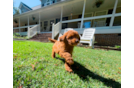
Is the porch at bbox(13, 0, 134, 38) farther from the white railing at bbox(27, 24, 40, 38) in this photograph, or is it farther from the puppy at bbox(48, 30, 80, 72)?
the puppy at bbox(48, 30, 80, 72)

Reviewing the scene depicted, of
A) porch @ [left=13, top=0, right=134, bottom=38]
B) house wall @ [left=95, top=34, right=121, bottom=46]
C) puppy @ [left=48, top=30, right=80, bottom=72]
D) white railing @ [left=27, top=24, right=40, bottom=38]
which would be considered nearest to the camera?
puppy @ [left=48, top=30, right=80, bottom=72]

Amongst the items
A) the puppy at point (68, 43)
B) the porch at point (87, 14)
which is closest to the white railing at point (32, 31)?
the porch at point (87, 14)

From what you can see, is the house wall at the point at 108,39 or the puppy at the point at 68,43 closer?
the puppy at the point at 68,43

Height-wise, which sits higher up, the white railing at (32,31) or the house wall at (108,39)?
the white railing at (32,31)

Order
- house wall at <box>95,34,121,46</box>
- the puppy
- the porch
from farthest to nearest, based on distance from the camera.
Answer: the porch → house wall at <box>95,34,121,46</box> → the puppy

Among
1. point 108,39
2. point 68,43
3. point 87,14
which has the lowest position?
point 68,43

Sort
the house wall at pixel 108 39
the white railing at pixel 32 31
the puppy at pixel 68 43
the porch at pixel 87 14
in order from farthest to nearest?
the white railing at pixel 32 31, the porch at pixel 87 14, the house wall at pixel 108 39, the puppy at pixel 68 43

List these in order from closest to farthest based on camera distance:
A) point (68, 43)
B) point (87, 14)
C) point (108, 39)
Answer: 1. point (68, 43)
2. point (108, 39)
3. point (87, 14)

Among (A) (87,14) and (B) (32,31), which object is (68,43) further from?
(A) (87,14)

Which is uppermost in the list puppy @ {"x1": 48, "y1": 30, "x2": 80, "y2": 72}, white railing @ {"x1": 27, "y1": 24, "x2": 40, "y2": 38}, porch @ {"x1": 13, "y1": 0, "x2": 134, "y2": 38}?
porch @ {"x1": 13, "y1": 0, "x2": 134, "y2": 38}

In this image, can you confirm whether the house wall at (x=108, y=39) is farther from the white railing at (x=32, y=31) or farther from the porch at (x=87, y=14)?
the white railing at (x=32, y=31)

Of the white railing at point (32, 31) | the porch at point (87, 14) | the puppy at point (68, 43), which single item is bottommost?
the puppy at point (68, 43)

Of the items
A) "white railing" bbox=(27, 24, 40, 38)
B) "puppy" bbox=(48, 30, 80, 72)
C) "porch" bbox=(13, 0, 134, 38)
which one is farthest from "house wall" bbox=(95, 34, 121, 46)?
"white railing" bbox=(27, 24, 40, 38)

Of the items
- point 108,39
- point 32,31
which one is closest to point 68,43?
point 108,39
